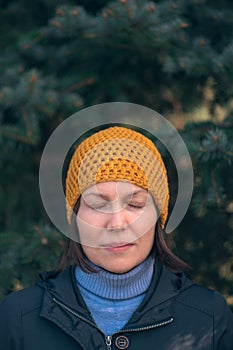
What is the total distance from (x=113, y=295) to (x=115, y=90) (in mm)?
1402

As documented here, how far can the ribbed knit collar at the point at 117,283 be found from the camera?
105 inches

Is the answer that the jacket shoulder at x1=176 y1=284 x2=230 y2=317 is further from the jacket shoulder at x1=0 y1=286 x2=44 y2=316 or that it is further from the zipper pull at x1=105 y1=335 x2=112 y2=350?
the jacket shoulder at x1=0 y1=286 x2=44 y2=316

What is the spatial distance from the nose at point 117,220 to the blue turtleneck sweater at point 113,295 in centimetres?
20

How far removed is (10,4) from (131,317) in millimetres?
1959

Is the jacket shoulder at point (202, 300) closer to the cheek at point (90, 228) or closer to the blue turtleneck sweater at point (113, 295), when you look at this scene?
the blue turtleneck sweater at point (113, 295)

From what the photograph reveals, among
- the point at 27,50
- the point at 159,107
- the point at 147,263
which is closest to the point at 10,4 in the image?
the point at 27,50

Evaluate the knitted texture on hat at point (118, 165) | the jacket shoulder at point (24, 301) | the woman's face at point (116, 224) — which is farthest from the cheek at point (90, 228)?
the jacket shoulder at point (24, 301)

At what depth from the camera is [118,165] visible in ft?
8.65

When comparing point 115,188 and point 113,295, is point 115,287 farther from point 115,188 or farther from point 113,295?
point 115,188

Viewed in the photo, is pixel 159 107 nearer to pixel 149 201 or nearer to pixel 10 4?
pixel 10 4

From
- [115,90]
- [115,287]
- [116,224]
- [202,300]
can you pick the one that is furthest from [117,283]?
[115,90]

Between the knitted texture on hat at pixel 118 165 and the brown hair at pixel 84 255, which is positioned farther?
the brown hair at pixel 84 255

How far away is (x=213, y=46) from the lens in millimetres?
3441

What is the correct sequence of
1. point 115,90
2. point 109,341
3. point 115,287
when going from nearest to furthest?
1. point 109,341
2. point 115,287
3. point 115,90
